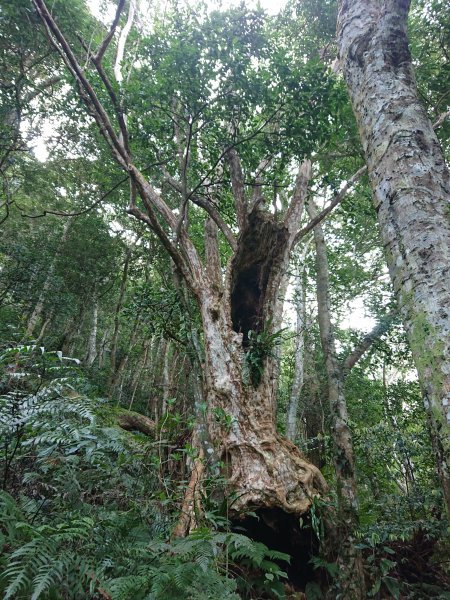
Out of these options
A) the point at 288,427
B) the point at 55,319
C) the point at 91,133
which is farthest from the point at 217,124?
the point at 55,319

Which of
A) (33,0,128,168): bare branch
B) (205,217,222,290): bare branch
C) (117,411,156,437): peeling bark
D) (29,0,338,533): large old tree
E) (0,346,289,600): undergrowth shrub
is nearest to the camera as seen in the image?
(0,346,289,600): undergrowth shrub

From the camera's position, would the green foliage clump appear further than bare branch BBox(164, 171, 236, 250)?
No

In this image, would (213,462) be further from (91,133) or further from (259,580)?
(91,133)

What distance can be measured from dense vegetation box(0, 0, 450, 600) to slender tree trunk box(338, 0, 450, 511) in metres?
0.78

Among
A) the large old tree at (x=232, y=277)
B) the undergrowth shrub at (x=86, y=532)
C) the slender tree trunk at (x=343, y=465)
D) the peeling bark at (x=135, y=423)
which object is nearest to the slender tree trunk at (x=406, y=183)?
the undergrowth shrub at (x=86, y=532)

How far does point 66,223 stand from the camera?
13.4 metres

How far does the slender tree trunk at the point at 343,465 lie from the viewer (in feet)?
12.0

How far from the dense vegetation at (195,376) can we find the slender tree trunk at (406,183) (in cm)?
78

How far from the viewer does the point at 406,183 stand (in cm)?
183

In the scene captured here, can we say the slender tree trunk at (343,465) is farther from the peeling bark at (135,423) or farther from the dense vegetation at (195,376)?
the peeling bark at (135,423)

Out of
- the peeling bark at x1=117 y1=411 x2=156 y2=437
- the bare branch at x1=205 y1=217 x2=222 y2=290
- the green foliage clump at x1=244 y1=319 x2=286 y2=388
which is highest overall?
the bare branch at x1=205 y1=217 x2=222 y2=290

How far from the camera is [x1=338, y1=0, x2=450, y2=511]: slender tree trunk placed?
146 centimetres

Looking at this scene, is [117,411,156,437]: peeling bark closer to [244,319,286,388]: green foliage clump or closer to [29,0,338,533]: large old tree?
[29,0,338,533]: large old tree

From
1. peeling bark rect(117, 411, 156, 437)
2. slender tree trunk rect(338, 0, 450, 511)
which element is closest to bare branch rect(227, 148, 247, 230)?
slender tree trunk rect(338, 0, 450, 511)
